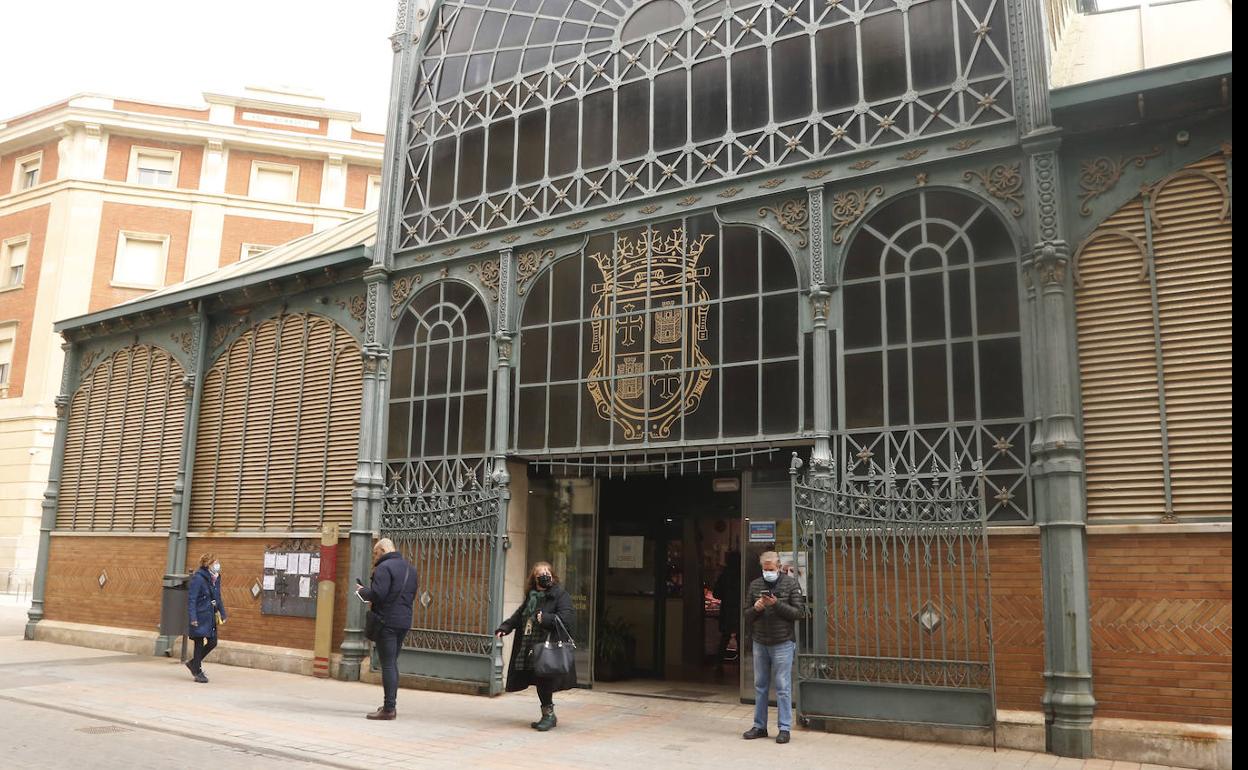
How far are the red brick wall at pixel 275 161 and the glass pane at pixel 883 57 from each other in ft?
107

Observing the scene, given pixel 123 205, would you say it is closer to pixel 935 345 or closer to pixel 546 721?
pixel 546 721

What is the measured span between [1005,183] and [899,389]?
89.9 inches

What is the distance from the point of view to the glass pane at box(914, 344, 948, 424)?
9641 millimetres

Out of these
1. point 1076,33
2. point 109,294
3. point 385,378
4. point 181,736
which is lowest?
point 181,736

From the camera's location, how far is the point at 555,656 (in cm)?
939

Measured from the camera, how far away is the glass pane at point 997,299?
9.50 meters

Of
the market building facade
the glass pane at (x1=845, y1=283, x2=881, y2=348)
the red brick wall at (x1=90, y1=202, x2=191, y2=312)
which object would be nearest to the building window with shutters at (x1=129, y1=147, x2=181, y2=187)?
the red brick wall at (x1=90, y1=202, x2=191, y2=312)

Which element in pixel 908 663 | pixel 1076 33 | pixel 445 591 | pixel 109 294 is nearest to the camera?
pixel 908 663

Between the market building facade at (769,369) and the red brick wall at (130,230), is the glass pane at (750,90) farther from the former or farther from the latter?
the red brick wall at (130,230)

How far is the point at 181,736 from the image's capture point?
A: 29.2 feet

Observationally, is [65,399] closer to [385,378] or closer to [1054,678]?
[385,378]

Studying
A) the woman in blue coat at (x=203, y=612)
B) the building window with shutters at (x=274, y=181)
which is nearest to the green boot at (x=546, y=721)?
the woman in blue coat at (x=203, y=612)

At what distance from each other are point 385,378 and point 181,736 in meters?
6.12

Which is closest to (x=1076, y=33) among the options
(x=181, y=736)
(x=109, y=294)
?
(x=181, y=736)
